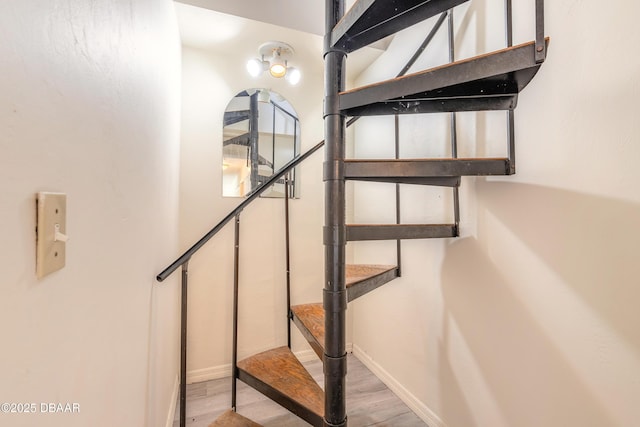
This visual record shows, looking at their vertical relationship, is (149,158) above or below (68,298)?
above

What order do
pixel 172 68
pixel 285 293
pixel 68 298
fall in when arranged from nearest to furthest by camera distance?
pixel 68 298 → pixel 172 68 → pixel 285 293

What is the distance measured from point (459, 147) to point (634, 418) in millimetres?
1256

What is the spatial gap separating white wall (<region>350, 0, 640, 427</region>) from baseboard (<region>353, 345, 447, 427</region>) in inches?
0.6

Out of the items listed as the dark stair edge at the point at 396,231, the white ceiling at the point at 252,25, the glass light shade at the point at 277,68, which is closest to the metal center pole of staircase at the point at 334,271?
the dark stair edge at the point at 396,231

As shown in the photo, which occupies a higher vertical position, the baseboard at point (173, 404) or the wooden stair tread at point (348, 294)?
the wooden stair tread at point (348, 294)

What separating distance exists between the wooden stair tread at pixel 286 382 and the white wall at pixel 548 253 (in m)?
0.79

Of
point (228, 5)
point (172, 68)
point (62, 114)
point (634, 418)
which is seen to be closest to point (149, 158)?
point (62, 114)

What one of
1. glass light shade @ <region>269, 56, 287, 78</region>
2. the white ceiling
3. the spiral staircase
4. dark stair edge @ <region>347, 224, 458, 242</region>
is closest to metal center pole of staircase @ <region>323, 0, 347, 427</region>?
the spiral staircase

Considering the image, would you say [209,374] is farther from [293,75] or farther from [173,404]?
[293,75]

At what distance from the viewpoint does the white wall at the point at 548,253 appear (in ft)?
3.05

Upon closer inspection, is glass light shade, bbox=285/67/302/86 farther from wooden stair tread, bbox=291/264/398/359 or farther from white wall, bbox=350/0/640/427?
wooden stair tread, bbox=291/264/398/359

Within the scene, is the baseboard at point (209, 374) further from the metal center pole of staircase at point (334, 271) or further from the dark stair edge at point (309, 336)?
the metal center pole of staircase at point (334, 271)

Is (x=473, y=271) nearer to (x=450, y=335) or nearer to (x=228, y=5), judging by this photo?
(x=450, y=335)

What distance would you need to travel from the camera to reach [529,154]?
1212 millimetres
